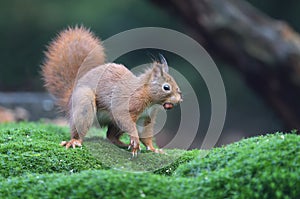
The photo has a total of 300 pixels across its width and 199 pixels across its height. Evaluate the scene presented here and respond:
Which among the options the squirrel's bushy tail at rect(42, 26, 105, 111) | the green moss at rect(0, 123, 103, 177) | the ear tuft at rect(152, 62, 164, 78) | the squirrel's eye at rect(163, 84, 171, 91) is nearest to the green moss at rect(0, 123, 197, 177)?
the green moss at rect(0, 123, 103, 177)

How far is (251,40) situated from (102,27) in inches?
128

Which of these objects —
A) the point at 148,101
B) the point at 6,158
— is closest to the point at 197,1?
the point at 148,101

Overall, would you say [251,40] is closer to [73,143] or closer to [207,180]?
[73,143]

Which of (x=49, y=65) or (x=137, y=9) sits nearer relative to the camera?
(x=49, y=65)

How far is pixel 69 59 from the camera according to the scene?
559cm

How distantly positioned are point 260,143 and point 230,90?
282 inches

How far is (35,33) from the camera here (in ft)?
Result: 36.3

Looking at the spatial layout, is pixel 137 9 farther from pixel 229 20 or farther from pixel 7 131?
pixel 7 131

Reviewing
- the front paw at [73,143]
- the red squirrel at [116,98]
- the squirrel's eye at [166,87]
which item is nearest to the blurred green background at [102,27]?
the red squirrel at [116,98]

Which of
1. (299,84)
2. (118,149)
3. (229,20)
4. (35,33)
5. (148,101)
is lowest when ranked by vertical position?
(118,149)

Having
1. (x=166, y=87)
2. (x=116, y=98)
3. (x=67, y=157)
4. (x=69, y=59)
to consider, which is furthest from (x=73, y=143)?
(x=69, y=59)

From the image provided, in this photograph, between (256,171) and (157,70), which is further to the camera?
(157,70)

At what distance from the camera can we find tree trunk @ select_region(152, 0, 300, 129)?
823 centimetres

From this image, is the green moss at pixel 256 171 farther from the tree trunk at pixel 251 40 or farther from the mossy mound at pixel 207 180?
the tree trunk at pixel 251 40
